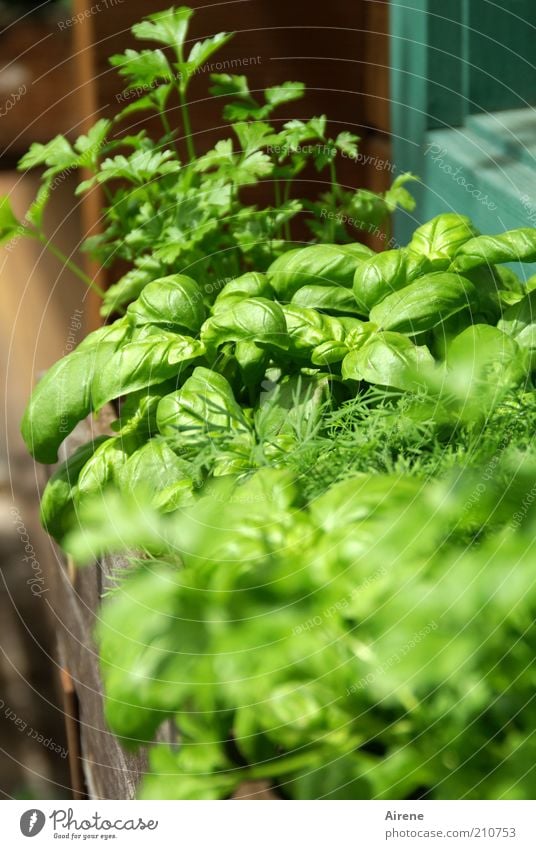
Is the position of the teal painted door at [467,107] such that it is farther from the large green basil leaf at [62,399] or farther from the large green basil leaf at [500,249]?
the large green basil leaf at [62,399]

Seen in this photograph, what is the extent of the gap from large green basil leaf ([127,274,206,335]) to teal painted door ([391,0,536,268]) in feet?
1.15

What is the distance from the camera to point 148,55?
0.87 meters

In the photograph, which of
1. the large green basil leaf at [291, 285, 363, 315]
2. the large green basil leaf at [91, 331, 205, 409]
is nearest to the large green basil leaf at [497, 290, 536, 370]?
the large green basil leaf at [291, 285, 363, 315]

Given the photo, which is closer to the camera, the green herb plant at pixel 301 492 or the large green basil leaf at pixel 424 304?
the green herb plant at pixel 301 492

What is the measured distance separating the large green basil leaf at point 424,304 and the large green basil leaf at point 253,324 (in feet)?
0.24

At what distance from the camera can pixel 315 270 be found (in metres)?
0.74

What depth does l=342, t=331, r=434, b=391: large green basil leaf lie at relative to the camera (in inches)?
23.8

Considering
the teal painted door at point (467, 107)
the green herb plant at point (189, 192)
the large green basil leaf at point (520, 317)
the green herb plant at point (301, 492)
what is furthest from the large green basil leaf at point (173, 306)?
the teal painted door at point (467, 107)

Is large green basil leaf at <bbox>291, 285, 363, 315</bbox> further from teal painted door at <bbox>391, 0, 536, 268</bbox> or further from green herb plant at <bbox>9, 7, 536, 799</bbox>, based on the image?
teal painted door at <bbox>391, 0, 536, 268</bbox>

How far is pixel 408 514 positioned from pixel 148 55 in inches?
24.7

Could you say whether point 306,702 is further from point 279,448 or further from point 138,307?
point 138,307

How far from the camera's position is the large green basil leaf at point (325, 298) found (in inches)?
28.6

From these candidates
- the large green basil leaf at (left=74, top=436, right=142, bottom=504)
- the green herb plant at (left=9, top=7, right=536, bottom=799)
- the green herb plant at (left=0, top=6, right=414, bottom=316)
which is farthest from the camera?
the green herb plant at (left=0, top=6, right=414, bottom=316)
